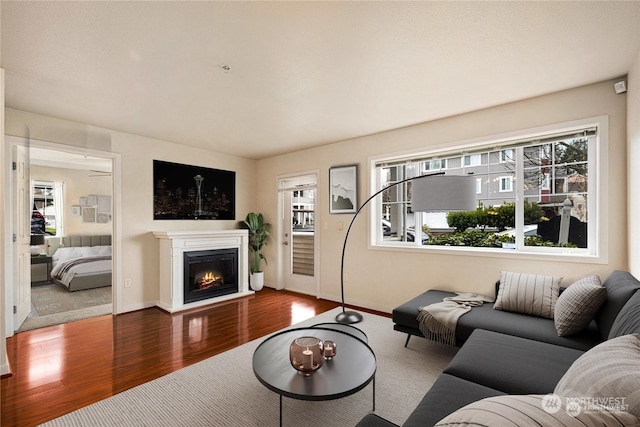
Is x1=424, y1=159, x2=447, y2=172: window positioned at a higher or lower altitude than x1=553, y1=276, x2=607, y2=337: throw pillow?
higher

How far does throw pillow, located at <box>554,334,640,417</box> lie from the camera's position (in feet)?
2.43

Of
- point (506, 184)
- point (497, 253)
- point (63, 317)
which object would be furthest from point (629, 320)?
point (63, 317)

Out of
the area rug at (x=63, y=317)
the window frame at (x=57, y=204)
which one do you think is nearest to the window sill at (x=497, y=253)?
the area rug at (x=63, y=317)

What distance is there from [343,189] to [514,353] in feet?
9.98

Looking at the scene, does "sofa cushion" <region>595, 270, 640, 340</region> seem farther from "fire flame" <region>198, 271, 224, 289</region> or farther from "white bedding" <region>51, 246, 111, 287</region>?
"white bedding" <region>51, 246, 111, 287</region>

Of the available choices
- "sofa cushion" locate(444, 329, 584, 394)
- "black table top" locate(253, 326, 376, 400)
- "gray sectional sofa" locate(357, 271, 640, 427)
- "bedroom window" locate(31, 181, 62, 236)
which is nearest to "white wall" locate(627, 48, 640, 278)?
"gray sectional sofa" locate(357, 271, 640, 427)

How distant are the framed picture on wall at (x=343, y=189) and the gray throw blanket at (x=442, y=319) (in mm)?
1931

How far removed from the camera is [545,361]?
172cm

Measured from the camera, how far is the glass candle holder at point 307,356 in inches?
69.6

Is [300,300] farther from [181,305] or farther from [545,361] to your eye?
[545,361]

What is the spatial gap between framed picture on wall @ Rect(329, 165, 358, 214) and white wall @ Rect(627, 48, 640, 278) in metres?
2.77

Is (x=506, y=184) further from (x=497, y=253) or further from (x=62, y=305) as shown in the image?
(x=62, y=305)

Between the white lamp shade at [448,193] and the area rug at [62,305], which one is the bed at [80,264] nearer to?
the area rug at [62,305]

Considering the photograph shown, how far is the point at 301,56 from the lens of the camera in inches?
86.9
